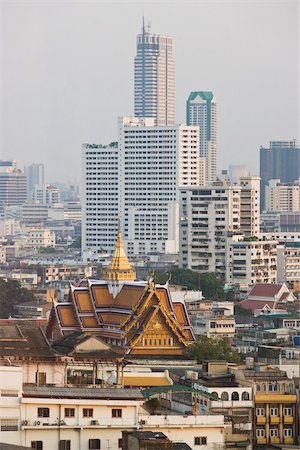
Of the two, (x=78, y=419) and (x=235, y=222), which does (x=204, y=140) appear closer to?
(x=235, y=222)

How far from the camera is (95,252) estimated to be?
94.9 meters

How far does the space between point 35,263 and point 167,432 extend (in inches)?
2443

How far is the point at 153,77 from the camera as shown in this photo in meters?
151

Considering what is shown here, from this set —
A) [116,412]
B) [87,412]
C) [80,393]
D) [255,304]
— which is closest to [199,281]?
[255,304]

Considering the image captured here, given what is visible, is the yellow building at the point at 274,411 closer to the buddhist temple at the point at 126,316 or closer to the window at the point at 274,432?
the window at the point at 274,432

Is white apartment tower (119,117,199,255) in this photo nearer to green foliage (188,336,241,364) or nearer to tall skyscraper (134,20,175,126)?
tall skyscraper (134,20,175,126)

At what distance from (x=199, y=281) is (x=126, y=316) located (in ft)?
76.6

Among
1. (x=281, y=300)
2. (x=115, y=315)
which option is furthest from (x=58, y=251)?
(x=115, y=315)

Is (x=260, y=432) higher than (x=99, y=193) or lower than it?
lower

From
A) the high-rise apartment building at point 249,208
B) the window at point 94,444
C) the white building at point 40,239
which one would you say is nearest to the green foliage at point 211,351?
the window at point 94,444

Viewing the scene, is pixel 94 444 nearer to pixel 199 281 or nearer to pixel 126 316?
pixel 126 316

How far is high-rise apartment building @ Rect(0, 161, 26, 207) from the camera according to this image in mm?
145875

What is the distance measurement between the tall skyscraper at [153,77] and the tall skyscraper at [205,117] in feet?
9.35

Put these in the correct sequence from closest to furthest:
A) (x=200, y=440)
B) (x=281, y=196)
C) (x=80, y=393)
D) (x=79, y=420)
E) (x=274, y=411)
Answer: (x=79, y=420)
(x=200, y=440)
(x=80, y=393)
(x=274, y=411)
(x=281, y=196)
